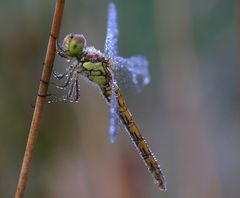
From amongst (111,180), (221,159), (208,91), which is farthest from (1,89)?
(221,159)

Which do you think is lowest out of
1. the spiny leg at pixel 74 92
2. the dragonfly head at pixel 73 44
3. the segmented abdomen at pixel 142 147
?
the segmented abdomen at pixel 142 147

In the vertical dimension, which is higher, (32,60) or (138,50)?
(138,50)

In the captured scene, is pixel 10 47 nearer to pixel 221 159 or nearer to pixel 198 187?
pixel 198 187

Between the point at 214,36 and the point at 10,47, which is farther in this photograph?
the point at 214,36

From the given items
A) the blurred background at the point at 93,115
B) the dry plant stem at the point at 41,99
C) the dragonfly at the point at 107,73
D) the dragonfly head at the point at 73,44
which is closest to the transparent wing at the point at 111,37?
the dragonfly at the point at 107,73

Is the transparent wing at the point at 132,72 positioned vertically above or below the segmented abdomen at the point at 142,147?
above

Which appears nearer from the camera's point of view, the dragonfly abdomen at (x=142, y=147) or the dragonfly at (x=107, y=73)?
the dragonfly at (x=107, y=73)

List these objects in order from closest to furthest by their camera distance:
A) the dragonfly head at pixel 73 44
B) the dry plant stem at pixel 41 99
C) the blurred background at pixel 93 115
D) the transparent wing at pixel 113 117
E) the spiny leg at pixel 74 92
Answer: the dry plant stem at pixel 41 99
the transparent wing at pixel 113 117
the dragonfly head at pixel 73 44
the spiny leg at pixel 74 92
the blurred background at pixel 93 115

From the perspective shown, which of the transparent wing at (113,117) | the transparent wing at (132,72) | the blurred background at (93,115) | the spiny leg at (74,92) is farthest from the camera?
the blurred background at (93,115)

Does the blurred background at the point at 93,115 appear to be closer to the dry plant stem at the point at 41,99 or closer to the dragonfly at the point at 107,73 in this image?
the dragonfly at the point at 107,73
